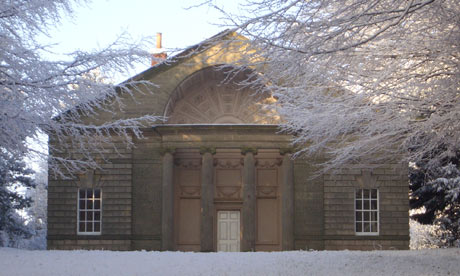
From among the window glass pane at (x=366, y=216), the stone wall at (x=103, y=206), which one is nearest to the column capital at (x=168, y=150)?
the stone wall at (x=103, y=206)

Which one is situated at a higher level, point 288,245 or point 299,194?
point 299,194

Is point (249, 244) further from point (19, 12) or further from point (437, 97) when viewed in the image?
point (19, 12)

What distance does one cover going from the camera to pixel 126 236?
77.6 feet

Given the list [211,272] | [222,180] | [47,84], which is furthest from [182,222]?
[47,84]

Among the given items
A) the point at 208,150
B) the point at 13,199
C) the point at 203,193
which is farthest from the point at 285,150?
the point at 13,199

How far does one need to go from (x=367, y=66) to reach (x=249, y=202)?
37.6 ft

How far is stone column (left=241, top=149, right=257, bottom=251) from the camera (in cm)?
2278

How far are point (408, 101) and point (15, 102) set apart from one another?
7.28 meters

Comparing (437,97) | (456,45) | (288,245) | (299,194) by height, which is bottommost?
(288,245)

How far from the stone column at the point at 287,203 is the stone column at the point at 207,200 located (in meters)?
2.60

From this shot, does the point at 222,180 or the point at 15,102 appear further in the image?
the point at 222,180

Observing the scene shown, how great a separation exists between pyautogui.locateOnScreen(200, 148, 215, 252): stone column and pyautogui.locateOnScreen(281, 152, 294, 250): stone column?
8.54 ft

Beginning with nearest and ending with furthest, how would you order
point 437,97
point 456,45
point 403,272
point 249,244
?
point 456,45, point 437,97, point 403,272, point 249,244

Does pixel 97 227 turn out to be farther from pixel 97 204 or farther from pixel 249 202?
pixel 249 202
